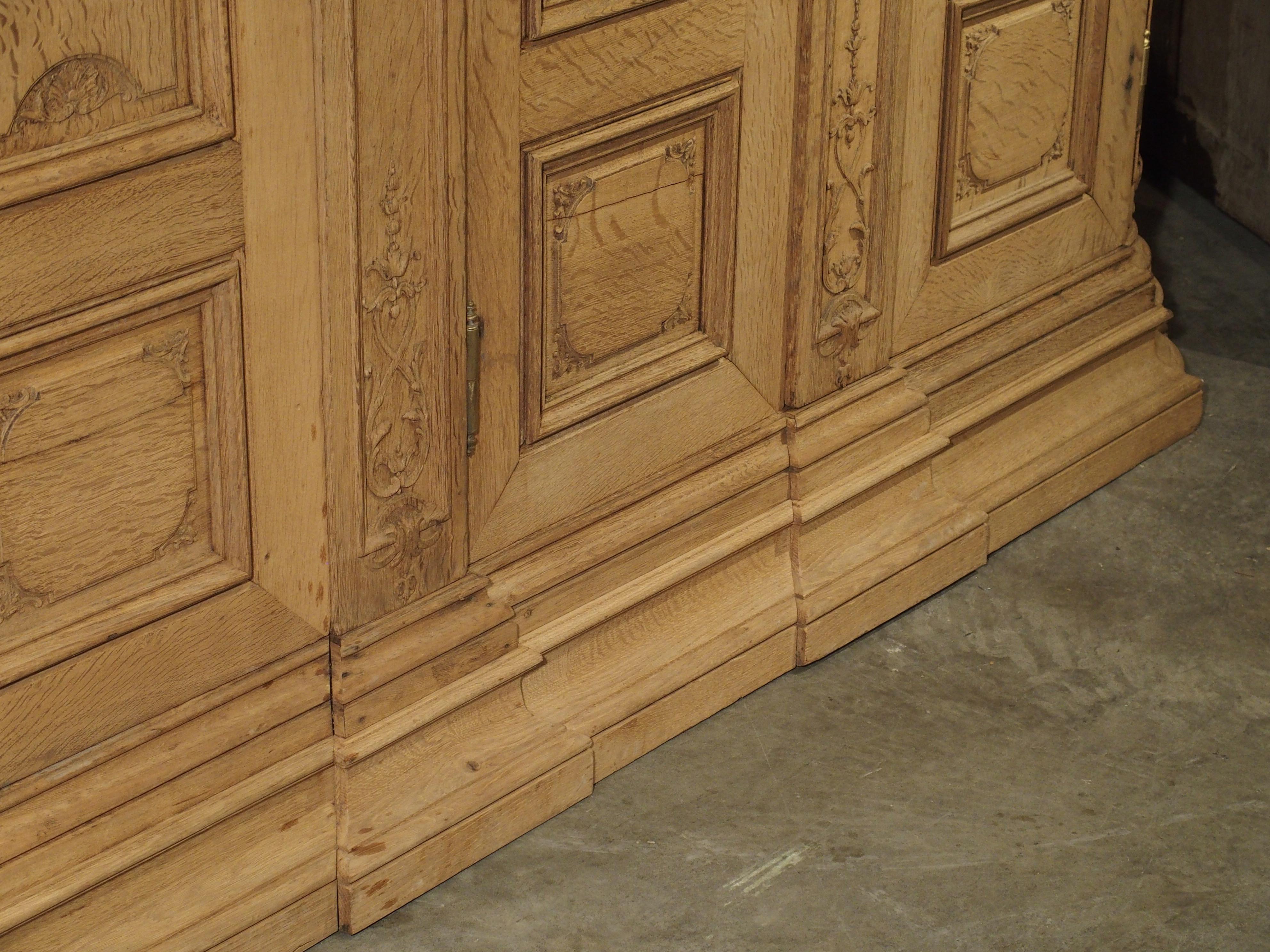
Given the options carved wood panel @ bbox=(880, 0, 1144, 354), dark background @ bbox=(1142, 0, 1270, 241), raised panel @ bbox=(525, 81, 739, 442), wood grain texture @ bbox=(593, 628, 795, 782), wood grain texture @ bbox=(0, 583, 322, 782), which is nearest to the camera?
wood grain texture @ bbox=(0, 583, 322, 782)

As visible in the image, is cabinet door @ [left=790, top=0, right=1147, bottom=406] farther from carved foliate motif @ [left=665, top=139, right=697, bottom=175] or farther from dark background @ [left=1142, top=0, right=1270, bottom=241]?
dark background @ [left=1142, top=0, right=1270, bottom=241]

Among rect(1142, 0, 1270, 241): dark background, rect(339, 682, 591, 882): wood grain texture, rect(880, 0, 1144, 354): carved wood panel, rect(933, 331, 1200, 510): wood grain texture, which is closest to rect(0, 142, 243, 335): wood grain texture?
rect(339, 682, 591, 882): wood grain texture

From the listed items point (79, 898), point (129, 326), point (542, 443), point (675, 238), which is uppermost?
point (129, 326)

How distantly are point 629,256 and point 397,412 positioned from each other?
0.43 metres

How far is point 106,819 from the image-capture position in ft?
7.54

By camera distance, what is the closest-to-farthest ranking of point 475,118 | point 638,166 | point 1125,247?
1. point 475,118
2. point 638,166
3. point 1125,247

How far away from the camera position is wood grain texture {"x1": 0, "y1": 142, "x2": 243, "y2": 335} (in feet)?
6.72

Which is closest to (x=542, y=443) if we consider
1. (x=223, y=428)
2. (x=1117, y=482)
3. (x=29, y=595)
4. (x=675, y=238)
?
(x=675, y=238)

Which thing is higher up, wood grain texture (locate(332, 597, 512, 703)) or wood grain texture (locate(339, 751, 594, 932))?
wood grain texture (locate(332, 597, 512, 703))

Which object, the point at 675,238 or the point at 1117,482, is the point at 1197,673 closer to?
the point at 1117,482

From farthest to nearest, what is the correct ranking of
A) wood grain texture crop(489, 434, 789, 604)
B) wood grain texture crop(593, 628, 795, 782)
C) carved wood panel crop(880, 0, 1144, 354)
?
carved wood panel crop(880, 0, 1144, 354) < wood grain texture crop(593, 628, 795, 782) < wood grain texture crop(489, 434, 789, 604)

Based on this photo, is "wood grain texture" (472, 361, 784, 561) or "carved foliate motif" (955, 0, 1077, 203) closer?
"wood grain texture" (472, 361, 784, 561)

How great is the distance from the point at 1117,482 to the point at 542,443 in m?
1.33

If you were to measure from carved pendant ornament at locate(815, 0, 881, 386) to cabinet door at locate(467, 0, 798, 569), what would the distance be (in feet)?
0.28
